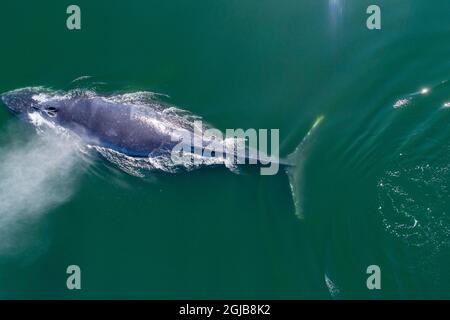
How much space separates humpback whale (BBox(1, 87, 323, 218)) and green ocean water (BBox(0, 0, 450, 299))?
595mm

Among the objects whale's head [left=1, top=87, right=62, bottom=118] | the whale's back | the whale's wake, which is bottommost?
the whale's wake

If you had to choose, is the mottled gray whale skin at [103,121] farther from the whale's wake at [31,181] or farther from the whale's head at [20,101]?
the whale's wake at [31,181]

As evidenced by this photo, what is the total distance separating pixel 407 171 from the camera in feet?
76.9

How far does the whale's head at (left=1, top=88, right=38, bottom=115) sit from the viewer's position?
24.7 meters

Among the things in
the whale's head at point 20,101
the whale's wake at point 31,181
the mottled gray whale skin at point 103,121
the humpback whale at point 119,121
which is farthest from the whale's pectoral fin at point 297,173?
the whale's head at point 20,101

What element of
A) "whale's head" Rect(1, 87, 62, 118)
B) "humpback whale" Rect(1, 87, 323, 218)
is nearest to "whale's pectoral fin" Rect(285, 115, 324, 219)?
"humpback whale" Rect(1, 87, 323, 218)

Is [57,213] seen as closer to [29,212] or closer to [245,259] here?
[29,212]

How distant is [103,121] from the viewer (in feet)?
79.8

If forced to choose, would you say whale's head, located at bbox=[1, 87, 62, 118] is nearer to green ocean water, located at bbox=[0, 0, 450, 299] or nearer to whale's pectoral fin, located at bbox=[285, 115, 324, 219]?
green ocean water, located at bbox=[0, 0, 450, 299]

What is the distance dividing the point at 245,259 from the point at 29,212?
31.6 feet

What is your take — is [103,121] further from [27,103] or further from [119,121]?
[27,103]

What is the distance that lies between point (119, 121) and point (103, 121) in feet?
2.40
